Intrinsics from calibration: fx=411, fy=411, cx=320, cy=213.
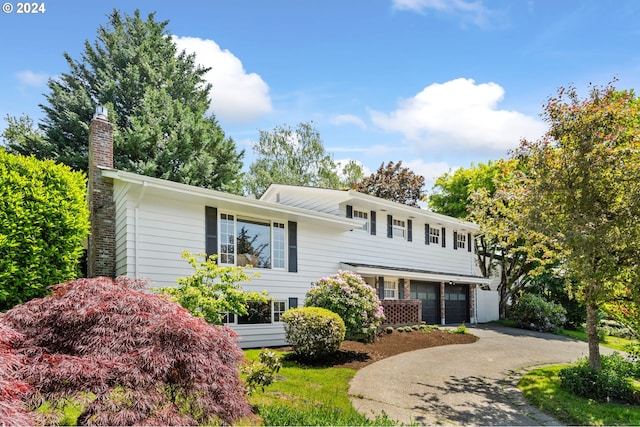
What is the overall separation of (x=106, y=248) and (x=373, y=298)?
811 centimetres

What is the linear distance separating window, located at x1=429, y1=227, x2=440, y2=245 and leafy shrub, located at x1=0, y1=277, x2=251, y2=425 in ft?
59.2

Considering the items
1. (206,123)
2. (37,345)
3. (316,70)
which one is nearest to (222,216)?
(316,70)

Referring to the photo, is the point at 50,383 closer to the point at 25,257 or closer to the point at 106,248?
the point at 25,257

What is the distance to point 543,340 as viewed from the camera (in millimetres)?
17500

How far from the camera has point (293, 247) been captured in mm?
14789

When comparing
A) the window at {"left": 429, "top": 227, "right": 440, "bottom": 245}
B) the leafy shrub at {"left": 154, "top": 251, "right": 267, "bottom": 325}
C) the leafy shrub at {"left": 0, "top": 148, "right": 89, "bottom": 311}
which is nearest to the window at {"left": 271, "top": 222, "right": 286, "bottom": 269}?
the leafy shrub at {"left": 154, "top": 251, "right": 267, "bottom": 325}

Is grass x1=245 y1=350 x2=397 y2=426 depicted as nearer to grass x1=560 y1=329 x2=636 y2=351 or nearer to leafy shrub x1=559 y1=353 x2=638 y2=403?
leafy shrub x1=559 y1=353 x2=638 y2=403

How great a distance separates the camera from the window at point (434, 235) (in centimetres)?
2202

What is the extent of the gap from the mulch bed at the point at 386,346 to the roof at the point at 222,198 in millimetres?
4552

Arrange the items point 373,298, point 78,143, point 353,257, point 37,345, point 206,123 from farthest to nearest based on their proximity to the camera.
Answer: point 206,123 < point 78,143 < point 353,257 < point 373,298 < point 37,345

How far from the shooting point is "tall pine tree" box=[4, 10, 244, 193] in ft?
68.9

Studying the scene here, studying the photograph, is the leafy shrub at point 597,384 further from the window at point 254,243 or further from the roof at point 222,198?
the window at point 254,243

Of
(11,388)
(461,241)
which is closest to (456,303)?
(461,241)

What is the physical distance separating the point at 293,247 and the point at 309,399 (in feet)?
25.1
